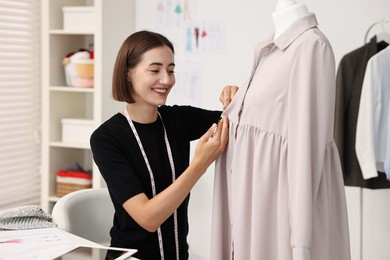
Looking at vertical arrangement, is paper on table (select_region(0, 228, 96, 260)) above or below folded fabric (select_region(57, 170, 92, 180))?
above

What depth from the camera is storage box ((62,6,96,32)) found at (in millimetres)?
3678

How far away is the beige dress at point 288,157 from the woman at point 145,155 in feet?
0.65

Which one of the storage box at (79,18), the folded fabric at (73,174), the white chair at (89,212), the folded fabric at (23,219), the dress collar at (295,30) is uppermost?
the storage box at (79,18)

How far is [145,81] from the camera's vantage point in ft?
6.49

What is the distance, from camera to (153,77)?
78.1 inches

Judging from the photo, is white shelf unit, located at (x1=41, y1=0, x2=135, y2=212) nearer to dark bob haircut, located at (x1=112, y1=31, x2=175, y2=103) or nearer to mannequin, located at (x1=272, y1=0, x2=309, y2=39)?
dark bob haircut, located at (x1=112, y1=31, x2=175, y2=103)

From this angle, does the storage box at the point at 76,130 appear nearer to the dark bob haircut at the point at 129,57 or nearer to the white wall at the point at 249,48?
the white wall at the point at 249,48

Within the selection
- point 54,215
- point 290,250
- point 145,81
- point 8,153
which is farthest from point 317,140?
point 8,153

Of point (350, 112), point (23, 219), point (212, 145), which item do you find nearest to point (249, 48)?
point (350, 112)

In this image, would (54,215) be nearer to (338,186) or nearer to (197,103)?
(338,186)

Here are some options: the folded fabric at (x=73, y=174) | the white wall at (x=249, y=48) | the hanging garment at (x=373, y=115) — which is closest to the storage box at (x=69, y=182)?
the folded fabric at (x=73, y=174)

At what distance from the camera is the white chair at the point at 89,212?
2262mm

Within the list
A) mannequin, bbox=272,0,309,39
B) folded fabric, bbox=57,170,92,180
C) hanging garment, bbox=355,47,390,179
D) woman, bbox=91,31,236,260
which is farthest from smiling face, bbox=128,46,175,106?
folded fabric, bbox=57,170,92,180

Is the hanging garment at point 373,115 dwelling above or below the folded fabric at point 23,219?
above
